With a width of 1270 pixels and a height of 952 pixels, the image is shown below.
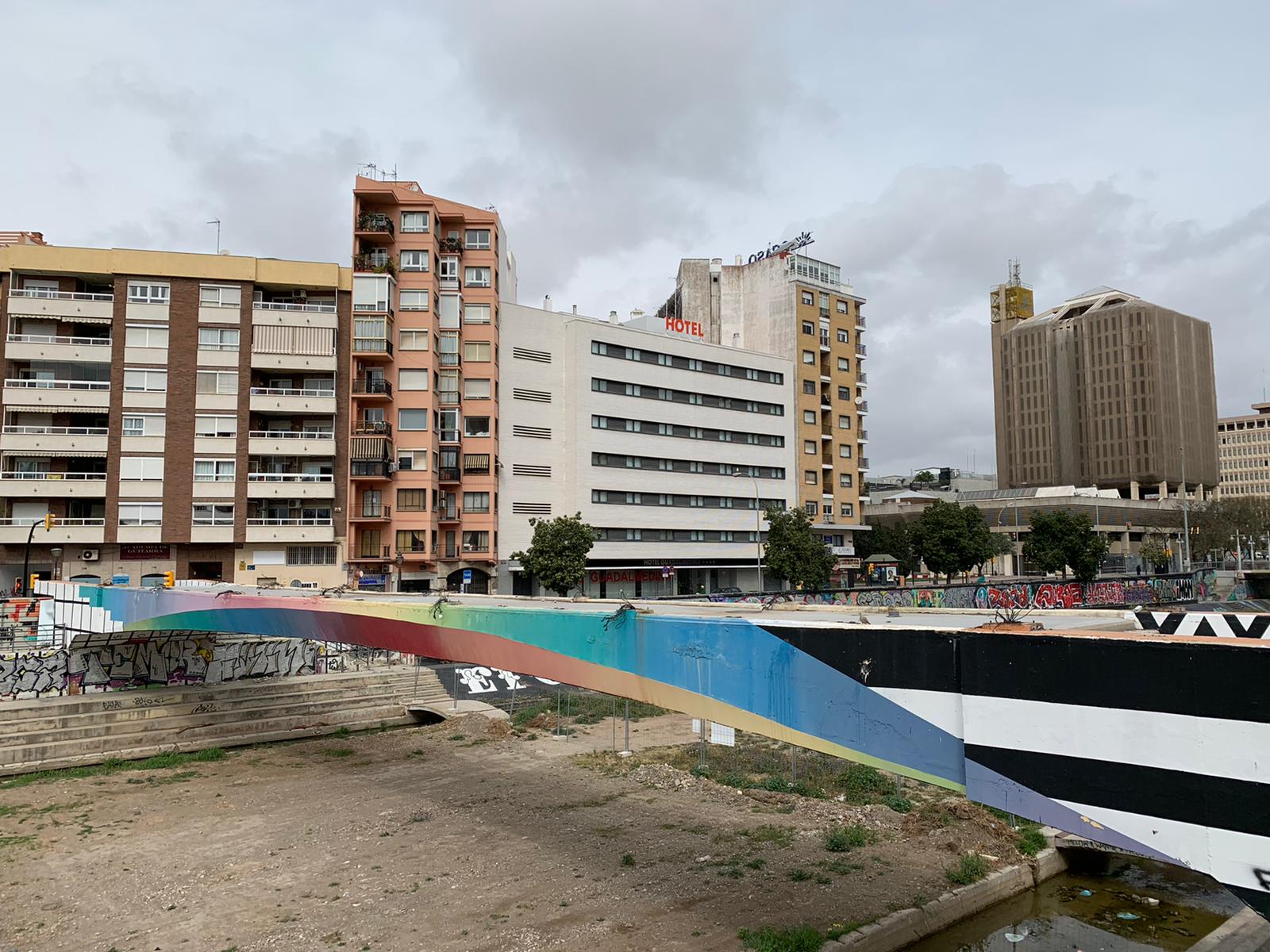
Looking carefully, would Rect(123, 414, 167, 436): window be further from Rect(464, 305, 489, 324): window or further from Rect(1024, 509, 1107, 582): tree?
Rect(1024, 509, 1107, 582): tree

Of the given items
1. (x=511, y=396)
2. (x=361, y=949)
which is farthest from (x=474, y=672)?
(x=511, y=396)

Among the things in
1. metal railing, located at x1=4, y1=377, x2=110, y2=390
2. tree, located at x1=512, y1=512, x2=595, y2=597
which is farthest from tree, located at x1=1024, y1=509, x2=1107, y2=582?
metal railing, located at x1=4, y1=377, x2=110, y2=390

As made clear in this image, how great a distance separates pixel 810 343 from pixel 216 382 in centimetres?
6155

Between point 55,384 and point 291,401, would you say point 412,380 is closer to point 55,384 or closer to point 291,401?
point 291,401

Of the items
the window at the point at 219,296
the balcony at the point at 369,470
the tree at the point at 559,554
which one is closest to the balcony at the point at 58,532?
the balcony at the point at 369,470

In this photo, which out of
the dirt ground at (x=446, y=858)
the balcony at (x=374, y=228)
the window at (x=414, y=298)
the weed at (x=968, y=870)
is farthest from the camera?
the window at (x=414, y=298)

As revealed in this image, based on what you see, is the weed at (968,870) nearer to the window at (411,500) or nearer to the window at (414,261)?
the window at (411,500)

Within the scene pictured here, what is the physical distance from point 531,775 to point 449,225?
5507 cm

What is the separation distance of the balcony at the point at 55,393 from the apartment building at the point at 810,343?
57.5 meters

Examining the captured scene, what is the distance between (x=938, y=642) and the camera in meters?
7.81

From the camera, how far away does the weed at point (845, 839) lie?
2084cm

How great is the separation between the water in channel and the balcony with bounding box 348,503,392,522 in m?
54.3

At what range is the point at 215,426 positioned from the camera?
6256 cm

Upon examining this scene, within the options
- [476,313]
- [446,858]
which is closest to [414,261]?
[476,313]
